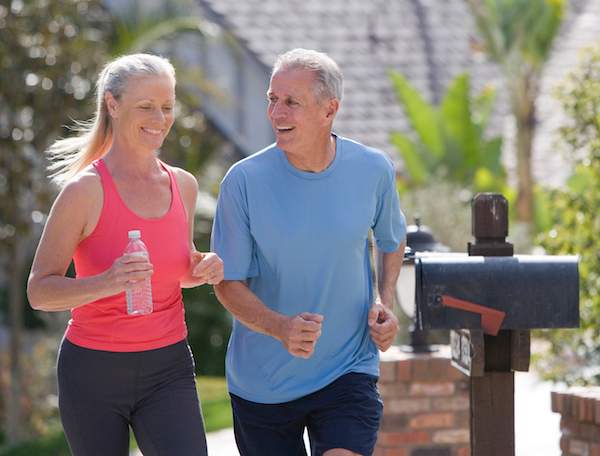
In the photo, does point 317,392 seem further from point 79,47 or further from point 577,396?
point 79,47

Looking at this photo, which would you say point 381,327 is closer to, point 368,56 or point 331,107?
point 331,107

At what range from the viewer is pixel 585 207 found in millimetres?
5852

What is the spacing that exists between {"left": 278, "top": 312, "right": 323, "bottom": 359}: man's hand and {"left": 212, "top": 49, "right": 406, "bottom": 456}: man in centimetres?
16

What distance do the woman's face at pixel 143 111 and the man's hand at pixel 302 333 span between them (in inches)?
33.8

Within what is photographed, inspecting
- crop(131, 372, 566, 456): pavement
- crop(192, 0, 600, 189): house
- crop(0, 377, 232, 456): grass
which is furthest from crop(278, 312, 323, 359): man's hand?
crop(192, 0, 600, 189): house

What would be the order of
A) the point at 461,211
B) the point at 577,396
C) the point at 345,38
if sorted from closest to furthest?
the point at 577,396
the point at 461,211
the point at 345,38

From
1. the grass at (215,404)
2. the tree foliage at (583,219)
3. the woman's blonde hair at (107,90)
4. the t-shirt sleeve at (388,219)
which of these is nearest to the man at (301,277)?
the t-shirt sleeve at (388,219)

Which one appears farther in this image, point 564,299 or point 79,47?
point 79,47

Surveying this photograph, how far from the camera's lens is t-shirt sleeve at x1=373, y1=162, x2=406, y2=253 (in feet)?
10.9

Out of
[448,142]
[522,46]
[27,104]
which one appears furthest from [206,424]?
[522,46]

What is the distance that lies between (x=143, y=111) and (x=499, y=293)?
4.95 feet

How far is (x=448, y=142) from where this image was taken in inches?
506

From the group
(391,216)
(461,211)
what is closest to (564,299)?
(391,216)

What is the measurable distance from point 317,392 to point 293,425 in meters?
0.17
